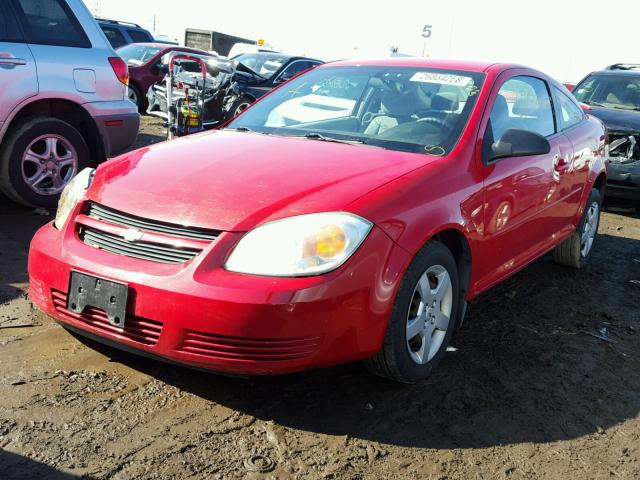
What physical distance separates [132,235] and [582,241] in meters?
3.84

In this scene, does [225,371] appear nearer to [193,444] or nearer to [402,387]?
[193,444]

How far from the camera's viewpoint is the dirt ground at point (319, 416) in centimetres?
242

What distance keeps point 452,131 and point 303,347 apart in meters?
1.54

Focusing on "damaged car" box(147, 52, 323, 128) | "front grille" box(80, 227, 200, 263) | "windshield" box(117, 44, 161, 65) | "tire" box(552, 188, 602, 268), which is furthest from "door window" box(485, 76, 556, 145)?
"windshield" box(117, 44, 161, 65)

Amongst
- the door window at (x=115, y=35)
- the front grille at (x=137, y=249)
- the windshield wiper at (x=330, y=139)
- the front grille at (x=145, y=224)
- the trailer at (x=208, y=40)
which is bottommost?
the front grille at (x=137, y=249)

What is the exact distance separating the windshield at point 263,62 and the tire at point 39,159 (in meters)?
7.50

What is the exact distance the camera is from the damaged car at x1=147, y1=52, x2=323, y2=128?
10674 millimetres

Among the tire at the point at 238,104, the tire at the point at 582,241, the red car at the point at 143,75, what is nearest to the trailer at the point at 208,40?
the red car at the point at 143,75

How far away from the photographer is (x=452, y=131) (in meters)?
3.46

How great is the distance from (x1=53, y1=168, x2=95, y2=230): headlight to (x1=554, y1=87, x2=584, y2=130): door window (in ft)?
10.3

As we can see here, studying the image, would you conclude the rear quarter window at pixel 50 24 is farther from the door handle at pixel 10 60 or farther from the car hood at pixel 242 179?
the car hood at pixel 242 179

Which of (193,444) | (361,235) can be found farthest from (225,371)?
(361,235)

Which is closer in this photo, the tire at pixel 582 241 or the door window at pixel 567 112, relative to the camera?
the door window at pixel 567 112

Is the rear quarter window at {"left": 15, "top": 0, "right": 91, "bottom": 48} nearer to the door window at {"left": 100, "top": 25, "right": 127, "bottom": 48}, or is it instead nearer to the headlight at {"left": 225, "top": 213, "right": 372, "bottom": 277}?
the headlight at {"left": 225, "top": 213, "right": 372, "bottom": 277}
